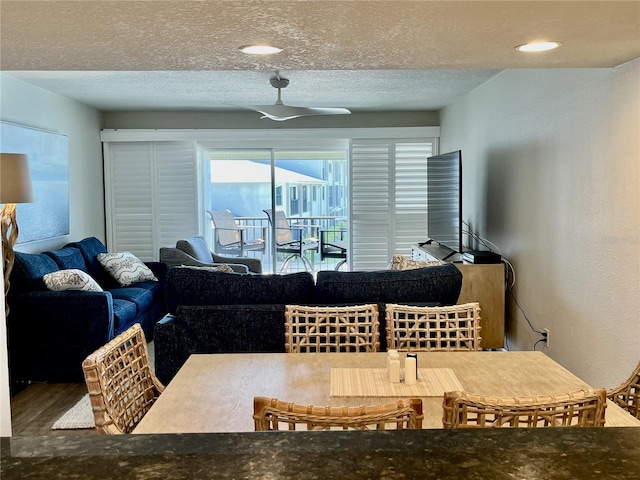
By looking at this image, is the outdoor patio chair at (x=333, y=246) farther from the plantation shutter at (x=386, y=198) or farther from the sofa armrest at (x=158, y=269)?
the sofa armrest at (x=158, y=269)

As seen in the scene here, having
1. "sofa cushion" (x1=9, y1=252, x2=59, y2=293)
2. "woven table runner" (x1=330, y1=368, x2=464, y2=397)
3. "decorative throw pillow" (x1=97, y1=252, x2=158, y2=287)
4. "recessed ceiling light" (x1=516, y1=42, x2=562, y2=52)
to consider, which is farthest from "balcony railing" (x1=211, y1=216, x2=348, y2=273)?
"woven table runner" (x1=330, y1=368, x2=464, y2=397)

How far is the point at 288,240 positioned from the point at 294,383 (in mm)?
5840

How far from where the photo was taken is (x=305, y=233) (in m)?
7.86

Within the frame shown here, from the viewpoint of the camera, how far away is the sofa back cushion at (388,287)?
3.25 m

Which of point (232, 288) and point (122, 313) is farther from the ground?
point (232, 288)

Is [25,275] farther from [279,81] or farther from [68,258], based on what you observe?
[279,81]

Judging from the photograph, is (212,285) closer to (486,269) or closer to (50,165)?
(486,269)

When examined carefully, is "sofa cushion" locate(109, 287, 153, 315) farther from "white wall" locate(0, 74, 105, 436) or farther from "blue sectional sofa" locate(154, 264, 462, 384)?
"blue sectional sofa" locate(154, 264, 462, 384)

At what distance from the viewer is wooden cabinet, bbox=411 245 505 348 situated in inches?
182

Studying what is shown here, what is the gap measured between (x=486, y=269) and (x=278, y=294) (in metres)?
2.06

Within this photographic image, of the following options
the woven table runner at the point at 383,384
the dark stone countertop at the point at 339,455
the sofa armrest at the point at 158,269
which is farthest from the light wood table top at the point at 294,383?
the sofa armrest at the point at 158,269

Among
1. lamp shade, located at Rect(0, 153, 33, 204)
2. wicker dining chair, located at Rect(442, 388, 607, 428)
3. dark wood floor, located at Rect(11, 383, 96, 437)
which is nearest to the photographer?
wicker dining chair, located at Rect(442, 388, 607, 428)

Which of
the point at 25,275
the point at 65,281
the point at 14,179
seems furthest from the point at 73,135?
the point at 14,179

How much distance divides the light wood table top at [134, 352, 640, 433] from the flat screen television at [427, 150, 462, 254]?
8.99ft
